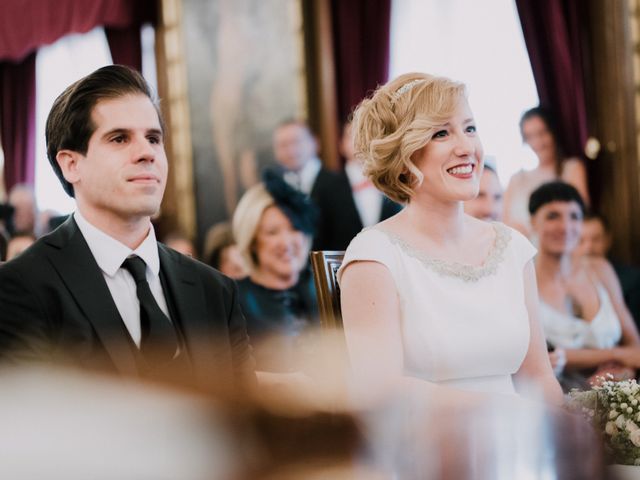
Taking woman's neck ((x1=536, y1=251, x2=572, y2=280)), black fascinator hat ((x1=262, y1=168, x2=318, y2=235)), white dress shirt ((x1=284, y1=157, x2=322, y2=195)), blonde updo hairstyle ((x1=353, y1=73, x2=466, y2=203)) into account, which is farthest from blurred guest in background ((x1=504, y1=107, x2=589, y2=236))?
blonde updo hairstyle ((x1=353, y1=73, x2=466, y2=203))

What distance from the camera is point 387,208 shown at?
4.99m

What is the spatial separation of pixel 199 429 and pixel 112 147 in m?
1.03

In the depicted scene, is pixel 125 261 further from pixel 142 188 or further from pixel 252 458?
pixel 252 458

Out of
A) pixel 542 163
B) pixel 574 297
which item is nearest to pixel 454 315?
pixel 574 297

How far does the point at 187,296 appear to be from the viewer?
1.36m

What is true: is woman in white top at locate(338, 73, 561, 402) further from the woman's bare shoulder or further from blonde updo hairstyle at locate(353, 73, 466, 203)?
the woman's bare shoulder

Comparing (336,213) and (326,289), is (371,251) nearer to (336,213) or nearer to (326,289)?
(326,289)

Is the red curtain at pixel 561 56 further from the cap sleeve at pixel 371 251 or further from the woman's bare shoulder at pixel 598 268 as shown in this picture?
the cap sleeve at pixel 371 251

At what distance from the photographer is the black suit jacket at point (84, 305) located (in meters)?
1.13

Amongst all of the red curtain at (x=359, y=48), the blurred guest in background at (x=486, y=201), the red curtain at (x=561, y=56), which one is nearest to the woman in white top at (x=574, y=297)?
the blurred guest in background at (x=486, y=201)

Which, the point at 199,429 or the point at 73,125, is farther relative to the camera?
the point at 73,125

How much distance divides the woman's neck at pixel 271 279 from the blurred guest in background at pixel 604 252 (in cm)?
149

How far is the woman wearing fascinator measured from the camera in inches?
148

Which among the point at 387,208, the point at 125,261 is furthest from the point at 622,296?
the point at 125,261
